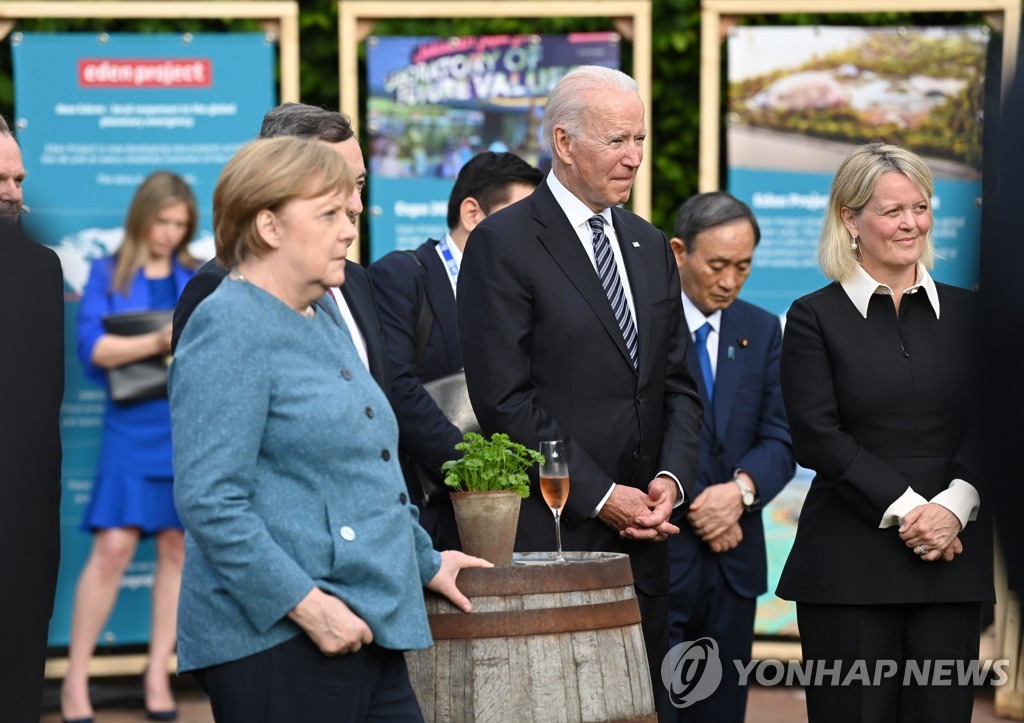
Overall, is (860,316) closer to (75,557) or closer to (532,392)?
(532,392)

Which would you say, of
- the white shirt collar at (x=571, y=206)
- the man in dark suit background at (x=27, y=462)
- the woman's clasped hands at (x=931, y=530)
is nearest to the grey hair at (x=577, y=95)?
the white shirt collar at (x=571, y=206)

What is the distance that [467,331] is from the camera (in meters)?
4.49

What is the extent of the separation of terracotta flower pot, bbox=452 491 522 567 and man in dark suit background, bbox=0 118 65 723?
39.4 inches

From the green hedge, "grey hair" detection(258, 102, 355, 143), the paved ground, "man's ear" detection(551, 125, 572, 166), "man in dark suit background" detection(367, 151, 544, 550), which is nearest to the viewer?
"grey hair" detection(258, 102, 355, 143)

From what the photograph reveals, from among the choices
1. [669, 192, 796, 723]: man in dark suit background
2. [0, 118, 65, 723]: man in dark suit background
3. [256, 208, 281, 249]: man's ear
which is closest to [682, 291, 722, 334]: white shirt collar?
[669, 192, 796, 723]: man in dark suit background

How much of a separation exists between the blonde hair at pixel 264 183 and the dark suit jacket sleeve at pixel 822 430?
1768 millimetres

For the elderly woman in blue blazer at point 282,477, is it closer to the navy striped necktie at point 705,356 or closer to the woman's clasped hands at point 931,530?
the woman's clasped hands at point 931,530

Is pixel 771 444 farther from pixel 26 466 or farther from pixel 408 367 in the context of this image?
pixel 26 466

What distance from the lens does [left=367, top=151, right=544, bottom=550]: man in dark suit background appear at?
4.98 m

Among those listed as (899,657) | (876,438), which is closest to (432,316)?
(876,438)

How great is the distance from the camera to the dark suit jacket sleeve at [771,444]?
5.60 metres

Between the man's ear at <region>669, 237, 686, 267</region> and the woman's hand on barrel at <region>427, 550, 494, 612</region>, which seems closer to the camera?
the woman's hand on barrel at <region>427, 550, 494, 612</region>

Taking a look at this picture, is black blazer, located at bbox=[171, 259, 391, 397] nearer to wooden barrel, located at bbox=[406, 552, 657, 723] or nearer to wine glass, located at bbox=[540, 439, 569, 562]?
wine glass, located at bbox=[540, 439, 569, 562]

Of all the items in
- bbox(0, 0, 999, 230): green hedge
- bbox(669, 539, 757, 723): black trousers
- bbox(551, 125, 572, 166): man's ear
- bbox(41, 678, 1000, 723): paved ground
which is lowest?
bbox(41, 678, 1000, 723): paved ground
